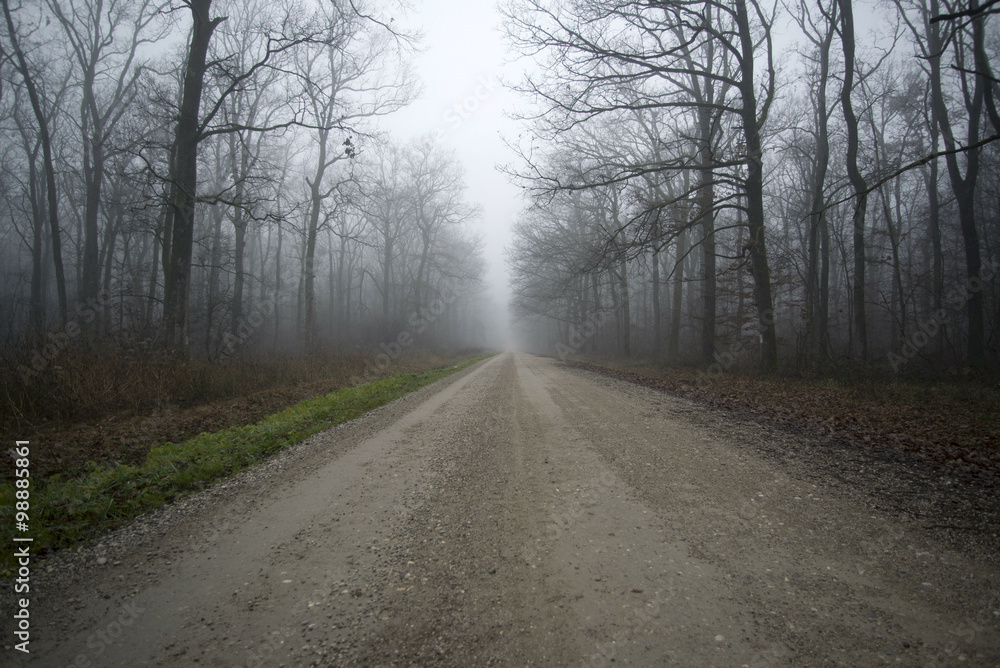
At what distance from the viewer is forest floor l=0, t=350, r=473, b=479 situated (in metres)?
4.29

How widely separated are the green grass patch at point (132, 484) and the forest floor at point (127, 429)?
29 centimetres

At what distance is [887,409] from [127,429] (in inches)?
415

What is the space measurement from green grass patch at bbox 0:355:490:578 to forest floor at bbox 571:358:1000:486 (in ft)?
21.1

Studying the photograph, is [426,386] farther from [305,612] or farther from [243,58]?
[243,58]

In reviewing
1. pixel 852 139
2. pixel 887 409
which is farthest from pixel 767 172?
pixel 887 409

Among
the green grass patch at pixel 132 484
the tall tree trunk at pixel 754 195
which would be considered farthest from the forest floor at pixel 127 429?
the tall tree trunk at pixel 754 195

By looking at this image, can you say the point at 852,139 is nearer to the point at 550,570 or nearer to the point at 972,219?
the point at 972,219

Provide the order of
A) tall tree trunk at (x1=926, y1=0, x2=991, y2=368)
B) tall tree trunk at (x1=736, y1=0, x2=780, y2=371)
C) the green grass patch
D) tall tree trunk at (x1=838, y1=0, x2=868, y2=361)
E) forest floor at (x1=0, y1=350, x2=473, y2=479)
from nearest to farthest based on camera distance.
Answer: the green grass patch → forest floor at (x1=0, y1=350, x2=473, y2=479) → tall tree trunk at (x1=736, y1=0, x2=780, y2=371) → tall tree trunk at (x1=926, y1=0, x2=991, y2=368) → tall tree trunk at (x1=838, y1=0, x2=868, y2=361)

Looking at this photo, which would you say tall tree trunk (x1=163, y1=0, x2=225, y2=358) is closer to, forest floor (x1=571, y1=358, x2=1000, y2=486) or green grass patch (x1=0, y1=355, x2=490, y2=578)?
green grass patch (x1=0, y1=355, x2=490, y2=578)

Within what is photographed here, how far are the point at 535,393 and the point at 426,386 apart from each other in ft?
12.2

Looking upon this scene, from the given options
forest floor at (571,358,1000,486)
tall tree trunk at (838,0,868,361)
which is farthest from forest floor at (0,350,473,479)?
tall tree trunk at (838,0,868,361)

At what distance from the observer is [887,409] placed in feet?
19.5

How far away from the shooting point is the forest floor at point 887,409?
3928 mm

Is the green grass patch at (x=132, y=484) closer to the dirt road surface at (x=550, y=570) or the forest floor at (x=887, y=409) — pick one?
the dirt road surface at (x=550, y=570)
